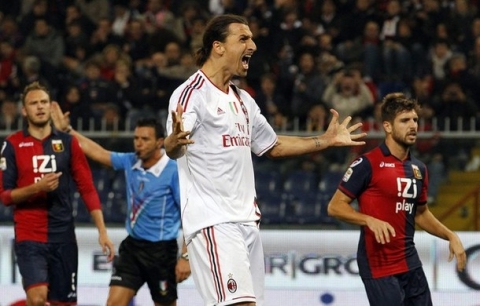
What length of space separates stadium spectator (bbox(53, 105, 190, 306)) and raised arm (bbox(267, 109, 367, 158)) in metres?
2.76

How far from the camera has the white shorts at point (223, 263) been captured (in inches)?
254

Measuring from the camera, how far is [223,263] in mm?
6473

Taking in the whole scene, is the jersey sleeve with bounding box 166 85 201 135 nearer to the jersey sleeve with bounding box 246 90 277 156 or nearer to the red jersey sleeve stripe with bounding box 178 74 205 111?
the red jersey sleeve stripe with bounding box 178 74 205 111

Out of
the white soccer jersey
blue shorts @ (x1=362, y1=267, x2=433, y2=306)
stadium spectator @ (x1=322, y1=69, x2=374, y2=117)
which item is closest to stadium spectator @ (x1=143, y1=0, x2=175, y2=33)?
stadium spectator @ (x1=322, y1=69, x2=374, y2=117)

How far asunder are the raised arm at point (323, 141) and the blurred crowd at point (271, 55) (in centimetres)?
563

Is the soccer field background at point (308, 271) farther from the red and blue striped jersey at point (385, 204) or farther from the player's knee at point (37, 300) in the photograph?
the red and blue striped jersey at point (385, 204)

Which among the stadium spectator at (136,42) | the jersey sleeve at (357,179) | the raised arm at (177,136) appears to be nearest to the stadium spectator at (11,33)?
the stadium spectator at (136,42)

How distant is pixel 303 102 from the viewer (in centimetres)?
1414

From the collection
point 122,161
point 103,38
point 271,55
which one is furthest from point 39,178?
point 103,38

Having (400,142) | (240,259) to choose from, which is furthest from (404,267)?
(240,259)

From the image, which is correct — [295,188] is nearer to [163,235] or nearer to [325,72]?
[163,235]

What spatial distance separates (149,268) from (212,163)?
11.3ft

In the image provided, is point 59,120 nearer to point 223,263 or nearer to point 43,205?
point 43,205

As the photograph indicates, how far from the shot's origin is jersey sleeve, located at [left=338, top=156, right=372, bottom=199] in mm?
7918
